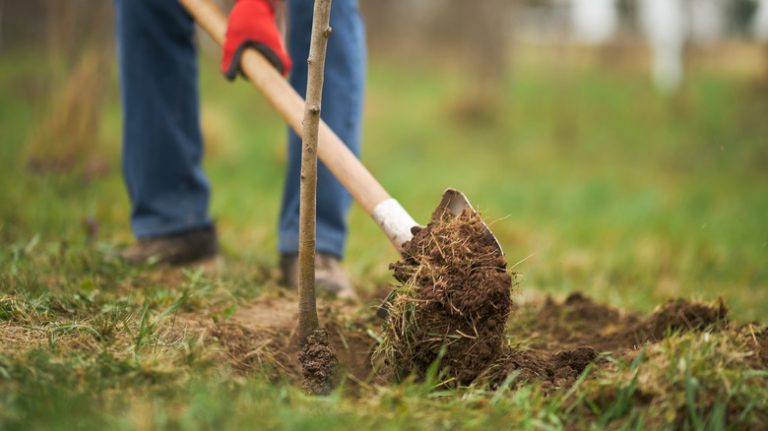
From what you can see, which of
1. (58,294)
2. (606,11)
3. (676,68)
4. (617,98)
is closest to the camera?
(58,294)

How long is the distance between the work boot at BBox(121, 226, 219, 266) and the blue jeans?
3 cm

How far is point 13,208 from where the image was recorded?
3.35 meters

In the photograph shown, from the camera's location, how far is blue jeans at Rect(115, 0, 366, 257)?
2.45m

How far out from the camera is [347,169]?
193cm

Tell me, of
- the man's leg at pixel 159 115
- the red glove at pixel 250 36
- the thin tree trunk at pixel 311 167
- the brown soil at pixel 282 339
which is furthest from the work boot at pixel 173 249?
the thin tree trunk at pixel 311 167

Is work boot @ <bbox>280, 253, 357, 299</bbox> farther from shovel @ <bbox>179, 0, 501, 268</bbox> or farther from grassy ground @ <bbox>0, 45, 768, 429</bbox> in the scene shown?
shovel @ <bbox>179, 0, 501, 268</bbox>

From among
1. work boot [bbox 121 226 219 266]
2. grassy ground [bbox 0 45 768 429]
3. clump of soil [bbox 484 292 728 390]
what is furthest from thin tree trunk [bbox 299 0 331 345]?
work boot [bbox 121 226 219 266]

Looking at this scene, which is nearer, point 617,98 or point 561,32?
point 561,32

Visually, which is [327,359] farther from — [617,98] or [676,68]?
[676,68]

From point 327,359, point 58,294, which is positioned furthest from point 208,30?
point 327,359

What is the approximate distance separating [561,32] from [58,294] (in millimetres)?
9469

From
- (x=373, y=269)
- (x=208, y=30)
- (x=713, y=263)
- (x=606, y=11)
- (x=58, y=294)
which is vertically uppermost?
(x=606, y=11)

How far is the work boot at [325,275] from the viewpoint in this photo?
7.95 ft

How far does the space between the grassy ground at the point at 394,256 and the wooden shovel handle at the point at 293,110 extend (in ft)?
1.17
